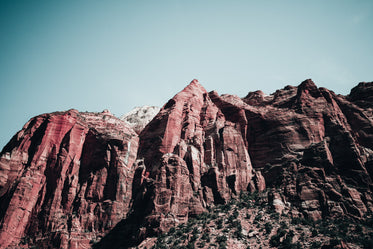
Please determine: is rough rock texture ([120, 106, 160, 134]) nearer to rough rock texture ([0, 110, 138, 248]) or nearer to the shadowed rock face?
the shadowed rock face

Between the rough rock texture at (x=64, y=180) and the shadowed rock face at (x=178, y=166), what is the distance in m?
0.23

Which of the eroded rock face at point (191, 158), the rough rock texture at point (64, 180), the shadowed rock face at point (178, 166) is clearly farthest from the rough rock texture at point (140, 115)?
the rough rock texture at point (64, 180)

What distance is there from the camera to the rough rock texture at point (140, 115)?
127 meters

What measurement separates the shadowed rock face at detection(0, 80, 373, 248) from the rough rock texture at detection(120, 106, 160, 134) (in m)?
36.4

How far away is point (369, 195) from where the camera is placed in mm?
63312

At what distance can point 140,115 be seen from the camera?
137625 mm

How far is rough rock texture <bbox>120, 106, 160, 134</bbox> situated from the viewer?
127 meters

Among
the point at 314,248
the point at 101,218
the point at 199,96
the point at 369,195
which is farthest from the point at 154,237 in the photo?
the point at 199,96

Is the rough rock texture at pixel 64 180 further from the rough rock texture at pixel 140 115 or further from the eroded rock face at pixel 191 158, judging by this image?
the rough rock texture at pixel 140 115

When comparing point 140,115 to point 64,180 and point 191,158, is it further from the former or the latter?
point 191,158

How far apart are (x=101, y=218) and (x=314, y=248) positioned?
41295mm

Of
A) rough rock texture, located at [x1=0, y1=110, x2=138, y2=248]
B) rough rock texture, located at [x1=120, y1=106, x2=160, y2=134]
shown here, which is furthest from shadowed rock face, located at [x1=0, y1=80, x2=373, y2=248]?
rough rock texture, located at [x1=120, y1=106, x2=160, y2=134]


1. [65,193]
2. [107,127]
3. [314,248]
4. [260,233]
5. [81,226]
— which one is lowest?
[314,248]

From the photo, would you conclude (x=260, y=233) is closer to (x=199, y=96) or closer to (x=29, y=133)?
(x=199, y=96)
